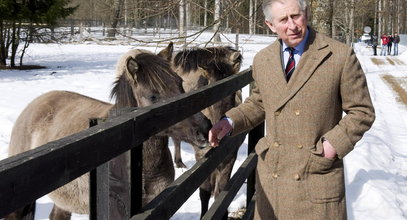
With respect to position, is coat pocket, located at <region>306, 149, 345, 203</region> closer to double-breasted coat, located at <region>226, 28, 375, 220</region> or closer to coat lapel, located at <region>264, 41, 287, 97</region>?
double-breasted coat, located at <region>226, 28, 375, 220</region>

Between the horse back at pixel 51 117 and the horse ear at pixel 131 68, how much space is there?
2.16 ft

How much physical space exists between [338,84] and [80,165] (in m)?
1.42

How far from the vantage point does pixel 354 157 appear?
23.5 feet

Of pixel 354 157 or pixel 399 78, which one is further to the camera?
pixel 399 78

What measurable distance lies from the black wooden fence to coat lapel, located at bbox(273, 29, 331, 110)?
0.58m

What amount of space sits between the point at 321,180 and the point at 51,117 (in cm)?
291

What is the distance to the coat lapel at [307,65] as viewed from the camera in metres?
2.41

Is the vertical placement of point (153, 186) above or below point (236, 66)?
below

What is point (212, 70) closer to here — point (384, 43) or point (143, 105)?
point (143, 105)

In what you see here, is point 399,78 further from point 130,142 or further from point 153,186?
point 130,142

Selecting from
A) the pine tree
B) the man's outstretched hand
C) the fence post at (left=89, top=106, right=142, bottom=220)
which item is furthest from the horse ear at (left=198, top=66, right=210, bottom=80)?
the pine tree

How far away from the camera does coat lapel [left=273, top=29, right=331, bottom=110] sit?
7.91 feet

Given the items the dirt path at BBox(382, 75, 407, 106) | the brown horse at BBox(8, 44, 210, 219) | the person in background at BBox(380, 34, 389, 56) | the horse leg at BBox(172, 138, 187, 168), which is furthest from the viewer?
the person in background at BBox(380, 34, 389, 56)

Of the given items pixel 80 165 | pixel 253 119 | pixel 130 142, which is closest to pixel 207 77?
pixel 253 119
